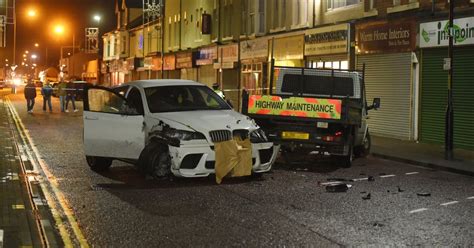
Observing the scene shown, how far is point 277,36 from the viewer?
1131 inches

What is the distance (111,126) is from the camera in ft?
36.6

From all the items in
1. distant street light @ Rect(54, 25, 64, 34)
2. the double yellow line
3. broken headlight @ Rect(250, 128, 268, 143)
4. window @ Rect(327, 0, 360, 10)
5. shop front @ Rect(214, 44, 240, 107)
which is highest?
distant street light @ Rect(54, 25, 64, 34)

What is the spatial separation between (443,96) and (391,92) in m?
2.36

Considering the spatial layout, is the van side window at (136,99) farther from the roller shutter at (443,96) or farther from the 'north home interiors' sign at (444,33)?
the roller shutter at (443,96)

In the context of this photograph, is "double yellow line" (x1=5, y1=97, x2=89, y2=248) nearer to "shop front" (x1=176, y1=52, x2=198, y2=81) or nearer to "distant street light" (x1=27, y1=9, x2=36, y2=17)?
"distant street light" (x1=27, y1=9, x2=36, y2=17)

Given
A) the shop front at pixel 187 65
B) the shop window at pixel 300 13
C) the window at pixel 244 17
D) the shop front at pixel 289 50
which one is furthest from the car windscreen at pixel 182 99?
the shop front at pixel 187 65

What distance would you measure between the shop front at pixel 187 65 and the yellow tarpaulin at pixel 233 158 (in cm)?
3094

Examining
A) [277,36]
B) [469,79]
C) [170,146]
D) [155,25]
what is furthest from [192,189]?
[155,25]

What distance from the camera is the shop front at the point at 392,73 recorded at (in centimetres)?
1950

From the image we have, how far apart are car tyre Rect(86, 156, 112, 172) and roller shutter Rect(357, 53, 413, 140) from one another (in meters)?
10.8

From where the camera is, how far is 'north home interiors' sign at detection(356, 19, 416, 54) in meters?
19.3

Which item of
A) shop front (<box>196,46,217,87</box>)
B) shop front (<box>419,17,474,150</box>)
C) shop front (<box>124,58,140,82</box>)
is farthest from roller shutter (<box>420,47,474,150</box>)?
shop front (<box>124,58,140,82</box>)

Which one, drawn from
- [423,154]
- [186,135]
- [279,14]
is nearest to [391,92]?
[423,154]

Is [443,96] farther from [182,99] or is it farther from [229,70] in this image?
[229,70]
